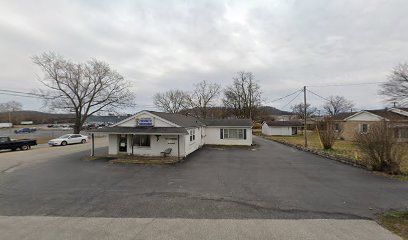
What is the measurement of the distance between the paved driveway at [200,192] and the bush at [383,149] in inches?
54.8

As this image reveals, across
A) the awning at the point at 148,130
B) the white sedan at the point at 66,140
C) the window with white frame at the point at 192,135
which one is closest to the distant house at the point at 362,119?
the window with white frame at the point at 192,135

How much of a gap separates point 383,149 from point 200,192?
1154 centimetres

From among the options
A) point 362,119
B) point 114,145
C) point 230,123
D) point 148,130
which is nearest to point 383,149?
point 148,130

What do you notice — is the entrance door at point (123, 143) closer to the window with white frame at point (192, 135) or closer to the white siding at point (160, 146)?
the white siding at point (160, 146)

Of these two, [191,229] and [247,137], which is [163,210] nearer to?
[191,229]

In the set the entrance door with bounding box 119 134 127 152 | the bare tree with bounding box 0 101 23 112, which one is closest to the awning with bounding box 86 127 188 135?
the entrance door with bounding box 119 134 127 152

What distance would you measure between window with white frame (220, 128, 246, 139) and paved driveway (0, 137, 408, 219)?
48.9 feet

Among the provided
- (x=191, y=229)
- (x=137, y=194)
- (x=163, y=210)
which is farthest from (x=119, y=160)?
(x=191, y=229)

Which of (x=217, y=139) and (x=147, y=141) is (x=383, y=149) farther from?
(x=217, y=139)

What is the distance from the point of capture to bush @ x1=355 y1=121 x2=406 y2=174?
14891 mm

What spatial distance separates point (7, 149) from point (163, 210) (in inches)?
1047

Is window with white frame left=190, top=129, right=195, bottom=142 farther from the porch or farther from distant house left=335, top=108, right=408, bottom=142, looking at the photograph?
distant house left=335, top=108, right=408, bottom=142

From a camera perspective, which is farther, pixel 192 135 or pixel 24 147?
pixel 24 147

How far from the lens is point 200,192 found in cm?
1082
